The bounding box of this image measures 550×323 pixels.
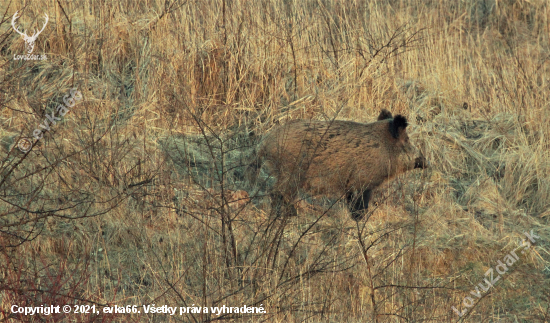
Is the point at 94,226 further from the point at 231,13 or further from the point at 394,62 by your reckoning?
the point at 394,62

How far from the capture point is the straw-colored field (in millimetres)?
4422

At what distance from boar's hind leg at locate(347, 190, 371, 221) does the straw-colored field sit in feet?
0.48

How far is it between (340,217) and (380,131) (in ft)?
3.23

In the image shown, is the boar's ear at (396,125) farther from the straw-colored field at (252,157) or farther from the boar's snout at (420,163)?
the straw-colored field at (252,157)

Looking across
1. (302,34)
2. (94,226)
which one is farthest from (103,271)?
(302,34)

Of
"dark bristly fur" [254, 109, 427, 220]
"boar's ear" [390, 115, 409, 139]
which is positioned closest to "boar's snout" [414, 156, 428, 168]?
"dark bristly fur" [254, 109, 427, 220]

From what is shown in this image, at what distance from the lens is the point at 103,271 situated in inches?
185

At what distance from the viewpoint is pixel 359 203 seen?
6121 mm

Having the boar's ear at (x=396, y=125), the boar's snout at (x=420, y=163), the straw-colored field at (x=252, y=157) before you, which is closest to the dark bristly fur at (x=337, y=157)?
the boar's ear at (x=396, y=125)

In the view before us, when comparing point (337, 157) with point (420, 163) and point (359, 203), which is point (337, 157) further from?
point (420, 163)

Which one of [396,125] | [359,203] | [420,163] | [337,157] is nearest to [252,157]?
[337,157]

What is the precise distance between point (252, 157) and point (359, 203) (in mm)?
1108

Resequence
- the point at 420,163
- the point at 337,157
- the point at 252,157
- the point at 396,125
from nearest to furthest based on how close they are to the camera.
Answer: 1. the point at 337,157
2. the point at 252,157
3. the point at 396,125
4. the point at 420,163

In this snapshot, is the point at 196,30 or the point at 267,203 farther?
the point at 196,30
